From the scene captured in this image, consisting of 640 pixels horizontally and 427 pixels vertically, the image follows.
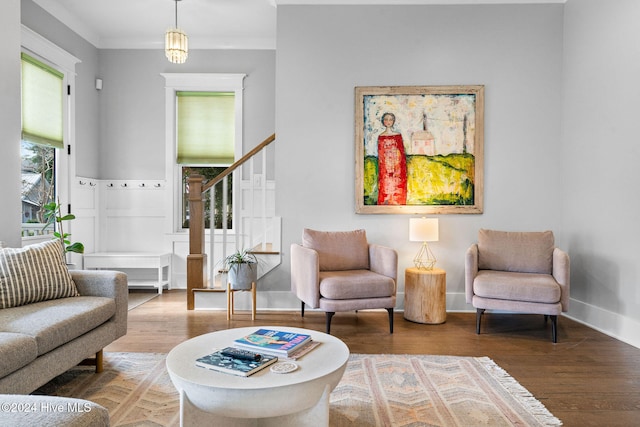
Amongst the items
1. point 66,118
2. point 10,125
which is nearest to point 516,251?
point 10,125

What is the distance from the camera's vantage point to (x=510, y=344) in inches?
131

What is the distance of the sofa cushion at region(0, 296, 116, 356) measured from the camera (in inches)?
83.0

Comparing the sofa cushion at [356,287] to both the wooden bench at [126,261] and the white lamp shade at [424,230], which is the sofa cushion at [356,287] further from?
the wooden bench at [126,261]

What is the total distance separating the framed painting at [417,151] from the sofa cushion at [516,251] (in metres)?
0.44

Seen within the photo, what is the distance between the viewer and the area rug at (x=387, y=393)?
211 centimetres

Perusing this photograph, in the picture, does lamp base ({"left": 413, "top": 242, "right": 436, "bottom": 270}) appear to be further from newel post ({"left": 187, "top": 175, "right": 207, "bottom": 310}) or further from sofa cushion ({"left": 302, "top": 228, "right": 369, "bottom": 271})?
newel post ({"left": 187, "top": 175, "right": 207, "bottom": 310})

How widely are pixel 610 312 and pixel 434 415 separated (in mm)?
2334

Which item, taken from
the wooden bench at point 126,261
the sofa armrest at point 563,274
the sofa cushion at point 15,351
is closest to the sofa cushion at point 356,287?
the sofa armrest at point 563,274

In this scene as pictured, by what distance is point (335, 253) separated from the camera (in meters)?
3.99

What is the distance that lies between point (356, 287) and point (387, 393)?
1.16m

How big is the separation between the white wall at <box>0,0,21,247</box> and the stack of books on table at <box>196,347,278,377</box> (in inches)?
90.1

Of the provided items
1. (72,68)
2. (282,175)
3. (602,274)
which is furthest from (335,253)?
(72,68)

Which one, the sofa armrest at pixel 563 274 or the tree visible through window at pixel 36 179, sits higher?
the tree visible through window at pixel 36 179

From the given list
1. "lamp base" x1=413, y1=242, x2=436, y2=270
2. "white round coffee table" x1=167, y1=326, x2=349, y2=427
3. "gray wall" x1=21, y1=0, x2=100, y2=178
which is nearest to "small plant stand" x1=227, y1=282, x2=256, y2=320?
"lamp base" x1=413, y1=242, x2=436, y2=270
